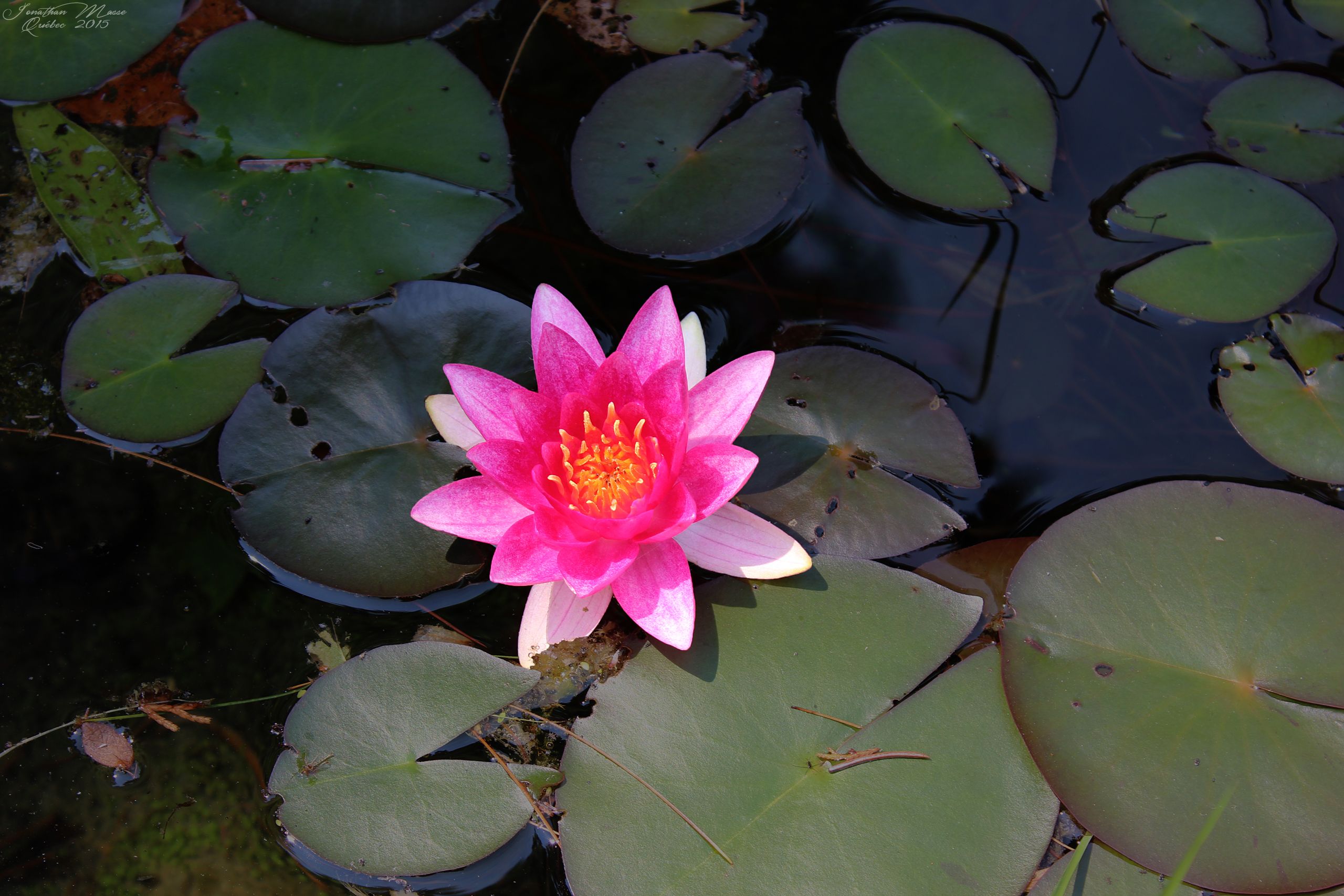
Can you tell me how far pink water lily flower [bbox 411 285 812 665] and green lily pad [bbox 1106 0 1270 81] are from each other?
269 cm

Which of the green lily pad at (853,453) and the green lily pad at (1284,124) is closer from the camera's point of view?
the green lily pad at (853,453)

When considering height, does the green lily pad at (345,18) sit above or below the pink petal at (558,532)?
above

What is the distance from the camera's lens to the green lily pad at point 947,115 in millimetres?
3025

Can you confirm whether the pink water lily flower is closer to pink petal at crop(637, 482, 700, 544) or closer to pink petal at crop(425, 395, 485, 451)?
pink petal at crop(637, 482, 700, 544)

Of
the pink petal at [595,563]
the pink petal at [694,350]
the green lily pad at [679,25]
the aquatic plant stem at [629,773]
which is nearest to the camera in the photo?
the pink petal at [595,563]

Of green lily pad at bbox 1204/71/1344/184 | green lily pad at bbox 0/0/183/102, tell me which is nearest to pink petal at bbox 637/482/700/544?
green lily pad at bbox 1204/71/1344/184

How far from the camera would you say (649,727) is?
2.30 meters

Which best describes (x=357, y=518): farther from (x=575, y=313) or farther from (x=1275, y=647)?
(x=1275, y=647)

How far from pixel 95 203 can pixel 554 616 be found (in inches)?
110

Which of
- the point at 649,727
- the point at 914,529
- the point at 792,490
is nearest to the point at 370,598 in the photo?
the point at 649,727

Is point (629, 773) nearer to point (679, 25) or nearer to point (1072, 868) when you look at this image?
point (1072, 868)

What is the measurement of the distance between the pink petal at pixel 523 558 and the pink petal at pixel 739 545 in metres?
0.42

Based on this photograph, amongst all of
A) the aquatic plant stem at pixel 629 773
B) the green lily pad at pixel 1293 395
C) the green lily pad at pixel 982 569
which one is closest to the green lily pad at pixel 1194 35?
the green lily pad at pixel 1293 395

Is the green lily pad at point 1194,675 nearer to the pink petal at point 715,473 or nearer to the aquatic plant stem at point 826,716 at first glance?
the aquatic plant stem at point 826,716
